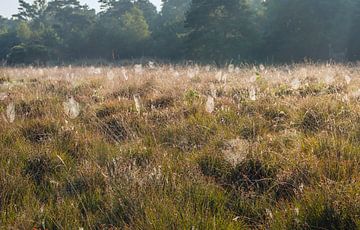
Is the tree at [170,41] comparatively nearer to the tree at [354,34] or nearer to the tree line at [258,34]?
the tree line at [258,34]

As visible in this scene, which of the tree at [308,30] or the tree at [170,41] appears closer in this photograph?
the tree at [308,30]

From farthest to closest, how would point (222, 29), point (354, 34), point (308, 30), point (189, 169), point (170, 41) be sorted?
point (170, 41) → point (222, 29) → point (308, 30) → point (354, 34) → point (189, 169)

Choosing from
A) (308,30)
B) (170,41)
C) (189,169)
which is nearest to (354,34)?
(308,30)

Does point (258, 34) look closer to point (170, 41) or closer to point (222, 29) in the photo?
point (222, 29)

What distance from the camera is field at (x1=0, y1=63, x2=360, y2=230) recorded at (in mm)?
2072

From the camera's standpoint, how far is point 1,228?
7.04 feet

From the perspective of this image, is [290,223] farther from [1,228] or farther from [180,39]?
[180,39]

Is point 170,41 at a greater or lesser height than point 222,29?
lesser

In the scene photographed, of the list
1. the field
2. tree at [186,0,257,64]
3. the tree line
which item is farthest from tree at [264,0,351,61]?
the field

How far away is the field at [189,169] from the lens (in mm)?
2072

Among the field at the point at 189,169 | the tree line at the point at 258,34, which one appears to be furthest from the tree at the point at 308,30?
the field at the point at 189,169

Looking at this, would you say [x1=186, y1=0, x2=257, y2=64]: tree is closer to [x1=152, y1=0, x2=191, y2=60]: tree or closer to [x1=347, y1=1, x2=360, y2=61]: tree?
[x1=152, y1=0, x2=191, y2=60]: tree

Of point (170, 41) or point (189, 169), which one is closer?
point (189, 169)

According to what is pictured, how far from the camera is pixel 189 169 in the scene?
2.72 meters
